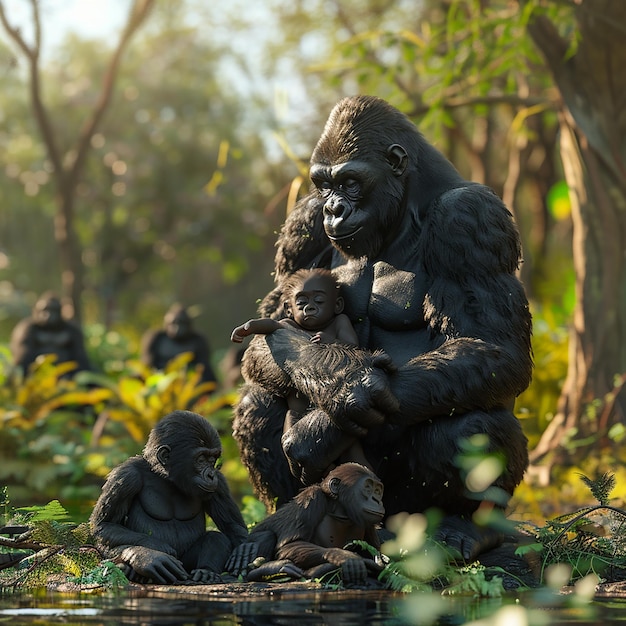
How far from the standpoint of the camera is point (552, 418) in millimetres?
10273

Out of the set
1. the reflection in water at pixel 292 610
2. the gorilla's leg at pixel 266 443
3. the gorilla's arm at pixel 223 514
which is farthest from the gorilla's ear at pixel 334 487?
Answer: the gorilla's leg at pixel 266 443

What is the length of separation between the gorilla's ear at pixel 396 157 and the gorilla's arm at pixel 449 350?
207 millimetres

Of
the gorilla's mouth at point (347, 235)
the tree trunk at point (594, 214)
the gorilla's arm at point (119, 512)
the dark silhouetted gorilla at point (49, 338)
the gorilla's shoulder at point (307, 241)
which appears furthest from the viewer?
the dark silhouetted gorilla at point (49, 338)

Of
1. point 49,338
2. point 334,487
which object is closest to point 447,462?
point 334,487

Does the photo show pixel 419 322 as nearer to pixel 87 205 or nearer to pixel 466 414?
pixel 466 414

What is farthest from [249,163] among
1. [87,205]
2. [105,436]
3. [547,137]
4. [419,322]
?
[419,322]

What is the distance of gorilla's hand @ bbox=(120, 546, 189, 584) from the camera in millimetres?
4000

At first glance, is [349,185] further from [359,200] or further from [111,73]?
[111,73]

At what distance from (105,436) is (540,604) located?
26.3 feet

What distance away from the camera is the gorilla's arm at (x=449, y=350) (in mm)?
4312

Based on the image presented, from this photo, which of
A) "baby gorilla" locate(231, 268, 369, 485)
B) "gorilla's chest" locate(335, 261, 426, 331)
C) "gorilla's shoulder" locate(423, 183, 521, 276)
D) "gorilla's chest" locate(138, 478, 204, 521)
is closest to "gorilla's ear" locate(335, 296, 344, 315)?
"baby gorilla" locate(231, 268, 369, 485)

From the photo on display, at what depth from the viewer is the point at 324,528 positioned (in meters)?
4.09

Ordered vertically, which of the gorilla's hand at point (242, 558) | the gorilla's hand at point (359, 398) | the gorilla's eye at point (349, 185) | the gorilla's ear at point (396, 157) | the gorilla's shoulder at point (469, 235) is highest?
the gorilla's ear at point (396, 157)

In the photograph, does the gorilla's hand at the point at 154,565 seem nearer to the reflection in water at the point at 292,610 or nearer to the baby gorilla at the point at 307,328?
the reflection in water at the point at 292,610
